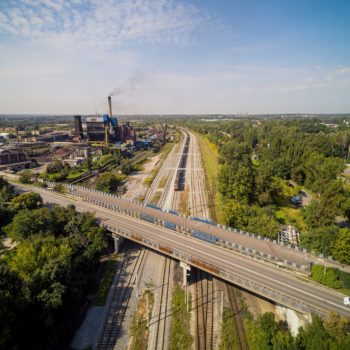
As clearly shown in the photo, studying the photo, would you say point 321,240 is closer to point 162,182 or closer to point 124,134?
point 162,182

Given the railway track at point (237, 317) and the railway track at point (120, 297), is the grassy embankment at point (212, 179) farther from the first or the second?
the railway track at point (120, 297)

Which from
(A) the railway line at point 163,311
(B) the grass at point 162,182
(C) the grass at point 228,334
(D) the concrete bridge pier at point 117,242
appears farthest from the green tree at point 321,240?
(B) the grass at point 162,182

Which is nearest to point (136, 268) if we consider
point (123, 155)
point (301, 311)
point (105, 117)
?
point (301, 311)

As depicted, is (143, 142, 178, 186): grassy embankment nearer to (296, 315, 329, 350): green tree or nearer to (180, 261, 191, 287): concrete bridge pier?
(180, 261, 191, 287): concrete bridge pier

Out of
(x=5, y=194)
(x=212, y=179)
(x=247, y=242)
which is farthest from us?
(x=212, y=179)

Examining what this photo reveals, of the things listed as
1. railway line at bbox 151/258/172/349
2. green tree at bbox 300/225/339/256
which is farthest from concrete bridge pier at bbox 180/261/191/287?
green tree at bbox 300/225/339/256

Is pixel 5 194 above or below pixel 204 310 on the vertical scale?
above

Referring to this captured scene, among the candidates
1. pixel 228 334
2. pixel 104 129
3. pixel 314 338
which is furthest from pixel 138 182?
pixel 314 338
